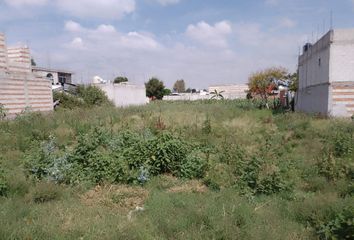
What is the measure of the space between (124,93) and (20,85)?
53.2 feet

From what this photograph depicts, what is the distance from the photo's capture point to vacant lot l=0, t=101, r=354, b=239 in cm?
344

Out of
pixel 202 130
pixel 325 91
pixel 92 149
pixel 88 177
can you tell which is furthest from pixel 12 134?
pixel 325 91

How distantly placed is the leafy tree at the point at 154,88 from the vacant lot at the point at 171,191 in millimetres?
41909

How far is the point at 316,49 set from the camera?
1407cm

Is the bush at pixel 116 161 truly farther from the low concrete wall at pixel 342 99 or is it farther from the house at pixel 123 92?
the house at pixel 123 92

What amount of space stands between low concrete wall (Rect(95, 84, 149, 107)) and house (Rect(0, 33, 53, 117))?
26.8ft

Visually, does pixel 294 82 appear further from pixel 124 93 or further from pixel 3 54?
pixel 3 54

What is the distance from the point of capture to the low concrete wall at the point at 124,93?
89.6 feet

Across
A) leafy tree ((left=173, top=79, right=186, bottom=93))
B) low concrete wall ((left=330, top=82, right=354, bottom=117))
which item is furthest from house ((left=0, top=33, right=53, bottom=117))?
leafy tree ((left=173, top=79, right=186, bottom=93))

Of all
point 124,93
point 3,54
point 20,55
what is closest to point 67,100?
point 20,55

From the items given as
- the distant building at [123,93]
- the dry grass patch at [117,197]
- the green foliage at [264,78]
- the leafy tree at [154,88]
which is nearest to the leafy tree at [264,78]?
the green foliage at [264,78]

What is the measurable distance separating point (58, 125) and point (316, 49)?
11.7 metres

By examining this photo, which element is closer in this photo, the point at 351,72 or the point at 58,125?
the point at 58,125

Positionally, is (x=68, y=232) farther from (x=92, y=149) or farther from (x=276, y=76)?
(x=276, y=76)
